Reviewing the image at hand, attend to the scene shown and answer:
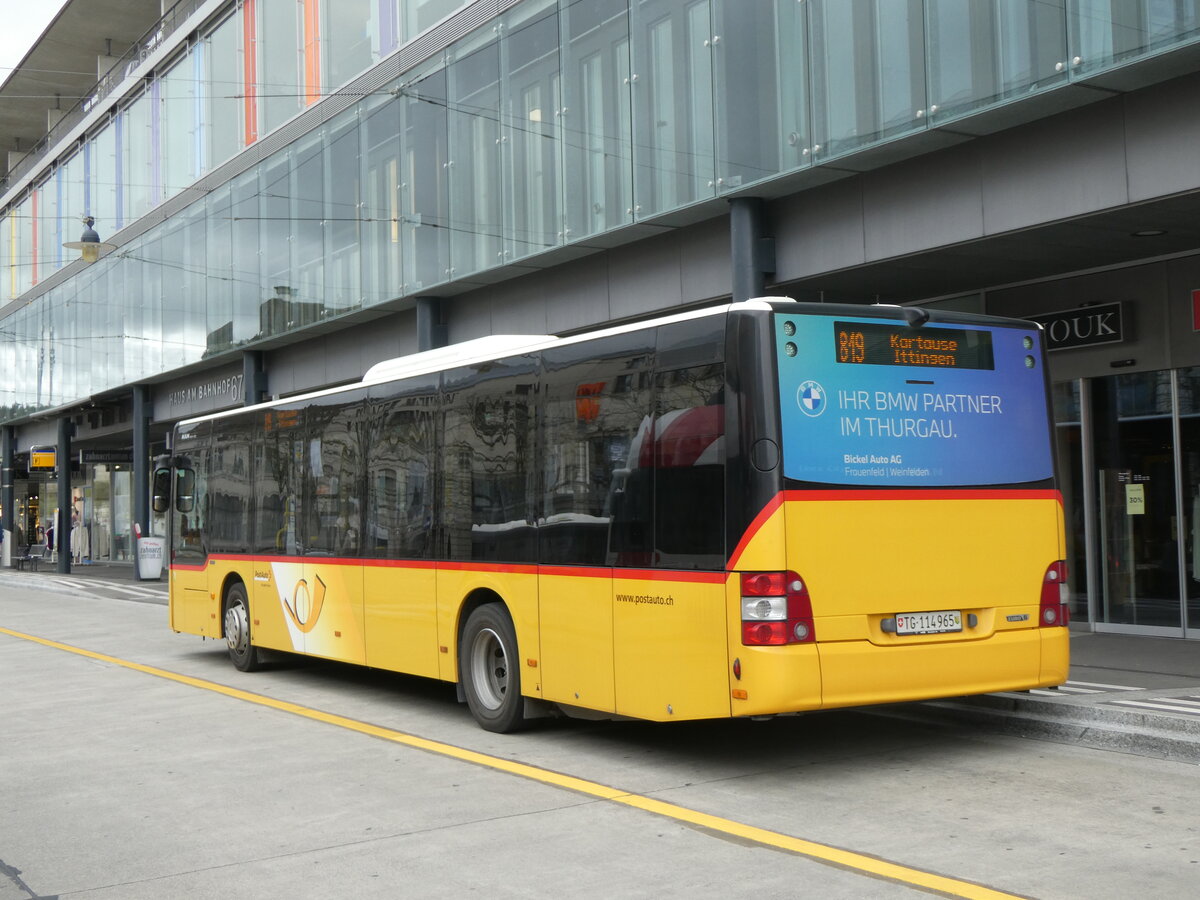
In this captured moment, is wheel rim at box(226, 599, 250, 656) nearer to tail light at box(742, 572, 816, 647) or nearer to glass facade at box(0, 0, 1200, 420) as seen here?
glass facade at box(0, 0, 1200, 420)

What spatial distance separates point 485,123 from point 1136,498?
1065 centimetres

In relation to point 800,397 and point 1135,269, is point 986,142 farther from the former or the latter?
point 800,397

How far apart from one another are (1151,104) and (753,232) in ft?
15.5

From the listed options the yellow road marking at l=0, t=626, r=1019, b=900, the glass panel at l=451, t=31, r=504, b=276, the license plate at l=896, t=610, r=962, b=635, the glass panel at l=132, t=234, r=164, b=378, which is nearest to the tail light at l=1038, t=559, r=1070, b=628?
the license plate at l=896, t=610, r=962, b=635

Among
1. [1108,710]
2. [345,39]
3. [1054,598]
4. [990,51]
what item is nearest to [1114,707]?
[1108,710]

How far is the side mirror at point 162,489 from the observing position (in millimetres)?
15625

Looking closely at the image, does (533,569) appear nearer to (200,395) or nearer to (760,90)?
(760,90)

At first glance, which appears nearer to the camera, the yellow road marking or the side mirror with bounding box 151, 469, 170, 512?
the yellow road marking

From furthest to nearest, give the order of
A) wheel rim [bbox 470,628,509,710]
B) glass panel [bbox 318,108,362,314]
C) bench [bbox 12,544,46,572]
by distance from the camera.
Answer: bench [bbox 12,544,46,572]
glass panel [bbox 318,108,362,314]
wheel rim [bbox 470,628,509,710]

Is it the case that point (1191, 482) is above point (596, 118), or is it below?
below

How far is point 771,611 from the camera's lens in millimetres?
7445

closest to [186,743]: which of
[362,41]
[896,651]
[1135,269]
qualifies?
[896,651]

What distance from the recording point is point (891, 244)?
13688 millimetres

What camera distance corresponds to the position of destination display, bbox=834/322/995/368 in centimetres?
796
